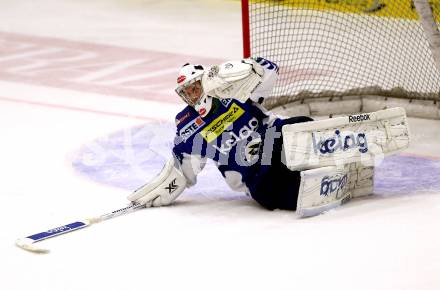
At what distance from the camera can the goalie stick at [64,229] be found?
405 cm

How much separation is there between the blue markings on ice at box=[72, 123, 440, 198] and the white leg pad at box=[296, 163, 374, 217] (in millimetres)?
219

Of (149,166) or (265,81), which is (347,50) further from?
(265,81)

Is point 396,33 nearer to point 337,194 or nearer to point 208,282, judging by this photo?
point 337,194

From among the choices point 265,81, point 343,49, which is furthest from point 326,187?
point 343,49

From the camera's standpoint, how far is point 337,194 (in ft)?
14.4

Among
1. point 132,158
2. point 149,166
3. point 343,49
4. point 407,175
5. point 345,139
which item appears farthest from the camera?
point 343,49

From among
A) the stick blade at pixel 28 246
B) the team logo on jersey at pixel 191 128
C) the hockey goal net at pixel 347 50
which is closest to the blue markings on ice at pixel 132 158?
the team logo on jersey at pixel 191 128

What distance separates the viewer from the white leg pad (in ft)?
14.0

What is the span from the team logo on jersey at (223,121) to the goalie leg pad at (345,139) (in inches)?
9.8

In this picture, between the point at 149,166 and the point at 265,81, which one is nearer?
the point at 265,81

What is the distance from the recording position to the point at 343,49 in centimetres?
690

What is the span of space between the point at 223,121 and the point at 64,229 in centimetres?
76

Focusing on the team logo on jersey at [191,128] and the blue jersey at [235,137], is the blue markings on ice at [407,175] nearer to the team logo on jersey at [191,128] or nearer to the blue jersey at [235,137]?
the blue jersey at [235,137]

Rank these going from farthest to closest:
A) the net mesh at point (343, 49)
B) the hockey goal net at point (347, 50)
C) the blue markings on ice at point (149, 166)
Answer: the net mesh at point (343, 49)
the hockey goal net at point (347, 50)
the blue markings on ice at point (149, 166)
